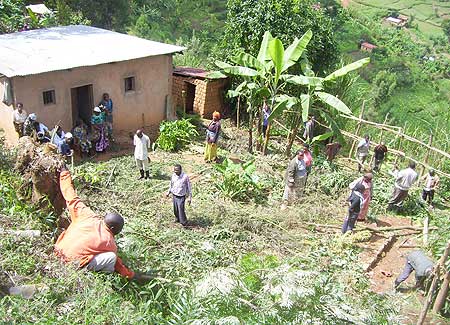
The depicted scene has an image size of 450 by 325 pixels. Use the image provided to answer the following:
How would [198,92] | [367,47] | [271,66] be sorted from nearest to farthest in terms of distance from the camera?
1. [271,66]
2. [198,92]
3. [367,47]

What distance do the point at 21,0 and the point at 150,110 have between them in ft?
27.9

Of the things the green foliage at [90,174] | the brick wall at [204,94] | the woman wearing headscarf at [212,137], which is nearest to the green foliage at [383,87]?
the brick wall at [204,94]

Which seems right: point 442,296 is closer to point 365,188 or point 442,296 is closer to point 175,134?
point 365,188

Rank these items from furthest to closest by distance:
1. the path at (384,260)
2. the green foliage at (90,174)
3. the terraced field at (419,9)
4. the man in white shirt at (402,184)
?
the terraced field at (419,9) < the man in white shirt at (402,184) < the green foliage at (90,174) < the path at (384,260)

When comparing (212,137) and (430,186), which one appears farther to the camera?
(212,137)

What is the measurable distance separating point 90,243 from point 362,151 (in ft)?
33.3

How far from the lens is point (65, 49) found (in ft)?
40.7

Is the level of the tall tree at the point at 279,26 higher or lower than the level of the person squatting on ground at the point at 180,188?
higher

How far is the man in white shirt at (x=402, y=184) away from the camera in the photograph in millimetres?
10602

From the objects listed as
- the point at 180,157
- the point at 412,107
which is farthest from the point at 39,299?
the point at 412,107

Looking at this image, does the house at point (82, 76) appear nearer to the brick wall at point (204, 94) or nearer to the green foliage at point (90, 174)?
the brick wall at point (204, 94)

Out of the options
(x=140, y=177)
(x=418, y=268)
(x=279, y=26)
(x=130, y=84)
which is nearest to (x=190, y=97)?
(x=130, y=84)

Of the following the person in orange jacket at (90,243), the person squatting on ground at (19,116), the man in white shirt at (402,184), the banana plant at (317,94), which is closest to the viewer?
the person in orange jacket at (90,243)

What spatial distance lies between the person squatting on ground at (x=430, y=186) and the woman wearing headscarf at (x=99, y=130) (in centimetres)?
792
